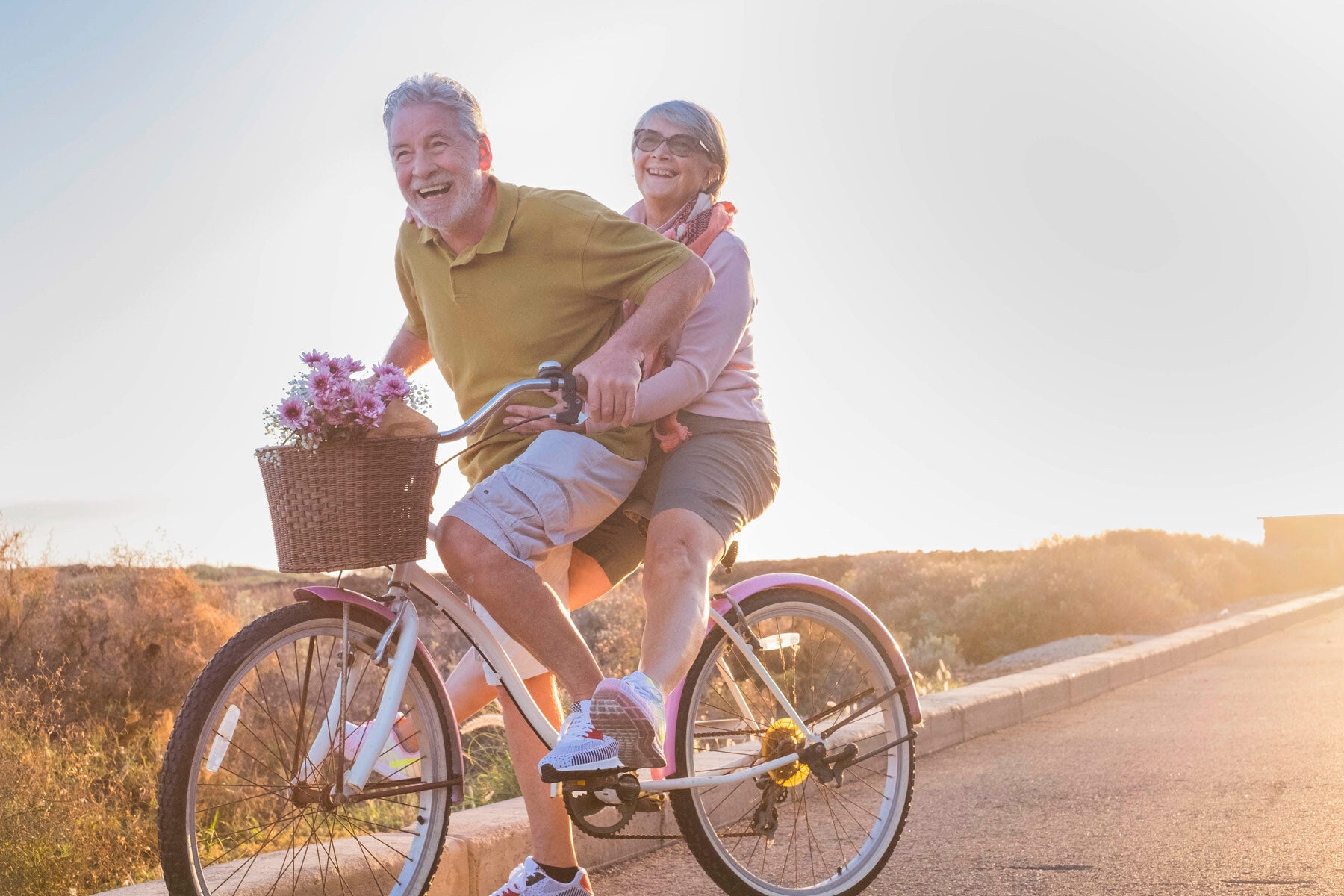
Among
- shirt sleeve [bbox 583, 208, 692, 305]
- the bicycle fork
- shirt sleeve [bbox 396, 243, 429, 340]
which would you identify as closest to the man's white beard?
shirt sleeve [bbox 583, 208, 692, 305]

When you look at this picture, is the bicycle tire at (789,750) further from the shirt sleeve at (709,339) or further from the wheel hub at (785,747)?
the shirt sleeve at (709,339)

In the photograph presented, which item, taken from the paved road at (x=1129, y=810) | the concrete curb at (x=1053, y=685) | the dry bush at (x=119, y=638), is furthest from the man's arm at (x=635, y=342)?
the dry bush at (x=119, y=638)

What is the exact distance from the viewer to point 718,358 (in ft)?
11.9

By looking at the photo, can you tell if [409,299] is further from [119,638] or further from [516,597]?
[119,638]

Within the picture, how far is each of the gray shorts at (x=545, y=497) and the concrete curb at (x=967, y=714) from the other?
3.09 feet

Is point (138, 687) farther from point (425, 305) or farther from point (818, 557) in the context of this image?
point (818, 557)

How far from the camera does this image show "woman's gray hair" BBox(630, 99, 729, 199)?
4.30 m

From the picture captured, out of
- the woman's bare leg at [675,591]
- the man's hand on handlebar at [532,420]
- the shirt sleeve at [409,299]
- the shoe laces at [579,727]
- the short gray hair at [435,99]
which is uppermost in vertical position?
the short gray hair at [435,99]

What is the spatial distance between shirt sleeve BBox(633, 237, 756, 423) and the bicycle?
0.30m

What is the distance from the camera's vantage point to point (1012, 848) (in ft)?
15.9

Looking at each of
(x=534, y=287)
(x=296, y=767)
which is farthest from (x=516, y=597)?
(x=534, y=287)

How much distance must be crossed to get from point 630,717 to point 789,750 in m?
1.00

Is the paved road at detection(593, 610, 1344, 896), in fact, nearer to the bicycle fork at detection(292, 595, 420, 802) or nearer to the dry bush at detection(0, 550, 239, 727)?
the bicycle fork at detection(292, 595, 420, 802)

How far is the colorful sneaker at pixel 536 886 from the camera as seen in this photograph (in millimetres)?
3590
